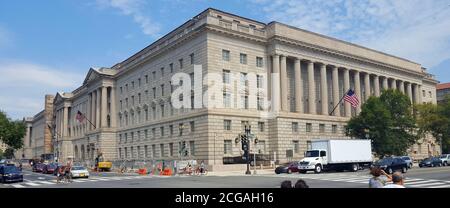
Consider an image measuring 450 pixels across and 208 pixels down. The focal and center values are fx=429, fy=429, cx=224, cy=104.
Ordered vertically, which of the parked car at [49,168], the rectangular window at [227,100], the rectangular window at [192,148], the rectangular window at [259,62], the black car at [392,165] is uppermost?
the rectangular window at [259,62]

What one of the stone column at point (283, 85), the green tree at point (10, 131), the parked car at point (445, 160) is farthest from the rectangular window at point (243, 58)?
the green tree at point (10, 131)

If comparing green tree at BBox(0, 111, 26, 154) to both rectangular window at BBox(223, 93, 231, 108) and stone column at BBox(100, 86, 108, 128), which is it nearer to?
stone column at BBox(100, 86, 108, 128)

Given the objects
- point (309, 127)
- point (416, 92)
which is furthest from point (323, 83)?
point (416, 92)

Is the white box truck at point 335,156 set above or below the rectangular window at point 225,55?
below

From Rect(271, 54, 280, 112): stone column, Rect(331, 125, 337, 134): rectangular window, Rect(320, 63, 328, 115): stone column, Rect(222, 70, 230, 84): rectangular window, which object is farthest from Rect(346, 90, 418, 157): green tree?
Rect(222, 70, 230, 84): rectangular window

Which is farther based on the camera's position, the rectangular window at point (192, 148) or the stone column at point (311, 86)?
the stone column at point (311, 86)

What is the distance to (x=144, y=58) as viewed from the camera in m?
78.1

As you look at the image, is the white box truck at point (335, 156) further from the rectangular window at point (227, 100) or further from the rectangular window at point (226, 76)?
the rectangular window at point (226, 76)

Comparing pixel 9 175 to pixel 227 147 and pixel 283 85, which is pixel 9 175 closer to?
pixel 227 147

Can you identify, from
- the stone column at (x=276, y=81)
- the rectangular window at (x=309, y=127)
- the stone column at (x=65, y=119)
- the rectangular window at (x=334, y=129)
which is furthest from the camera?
the stone column at (x=65, y=119)

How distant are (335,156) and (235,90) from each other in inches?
820

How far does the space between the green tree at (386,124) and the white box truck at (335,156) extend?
1402cm

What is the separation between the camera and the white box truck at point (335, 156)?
45750 mm
